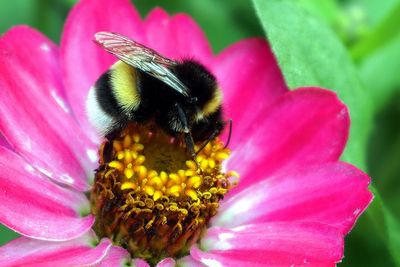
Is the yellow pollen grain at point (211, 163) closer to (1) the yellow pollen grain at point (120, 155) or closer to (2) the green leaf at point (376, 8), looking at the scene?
(1) the yellow pollen grain at point (120, 155)

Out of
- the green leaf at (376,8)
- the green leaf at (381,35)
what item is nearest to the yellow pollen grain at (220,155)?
the green leaf at (381,35)

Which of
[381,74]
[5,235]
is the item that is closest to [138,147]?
[5,235]

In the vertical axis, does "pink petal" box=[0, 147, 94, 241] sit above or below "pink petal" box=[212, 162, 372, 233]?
A: above

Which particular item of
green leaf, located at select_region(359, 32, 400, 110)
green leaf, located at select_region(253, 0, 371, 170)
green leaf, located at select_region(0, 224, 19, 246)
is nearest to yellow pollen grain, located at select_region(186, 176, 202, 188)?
green leaf, located at select_region(253, 0, 371, 170)

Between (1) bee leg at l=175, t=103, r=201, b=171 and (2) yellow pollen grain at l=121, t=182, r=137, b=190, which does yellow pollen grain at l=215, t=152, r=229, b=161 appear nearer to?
(1) bee leg at l=175, t=103, r=201, b=171

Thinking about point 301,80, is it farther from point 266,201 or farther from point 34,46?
point 34,46

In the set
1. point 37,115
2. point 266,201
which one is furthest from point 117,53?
point 266,201

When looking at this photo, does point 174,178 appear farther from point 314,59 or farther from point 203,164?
point 314,59
